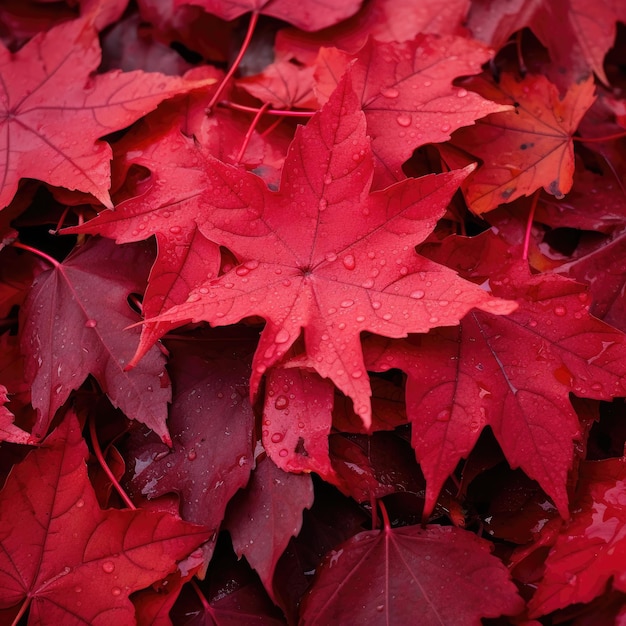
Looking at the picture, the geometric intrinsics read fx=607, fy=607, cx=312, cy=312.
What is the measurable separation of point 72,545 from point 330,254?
0.45m

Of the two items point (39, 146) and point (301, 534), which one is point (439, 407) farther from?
point (39, 146)

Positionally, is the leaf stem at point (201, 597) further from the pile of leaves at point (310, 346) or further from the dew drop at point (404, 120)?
the dew drop at point (404, 120)

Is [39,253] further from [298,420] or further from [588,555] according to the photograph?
[588,555]

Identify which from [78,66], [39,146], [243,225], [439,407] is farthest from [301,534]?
[78,66]

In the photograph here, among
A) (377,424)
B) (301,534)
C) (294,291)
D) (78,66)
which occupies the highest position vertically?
(78,66)

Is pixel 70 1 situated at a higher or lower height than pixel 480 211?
higher

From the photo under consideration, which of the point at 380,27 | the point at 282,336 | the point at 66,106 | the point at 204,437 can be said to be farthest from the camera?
the point at 380,27

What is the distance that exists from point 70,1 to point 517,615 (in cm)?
115

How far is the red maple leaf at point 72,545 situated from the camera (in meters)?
0.68

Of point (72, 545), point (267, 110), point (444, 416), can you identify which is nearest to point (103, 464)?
point (72, 545)

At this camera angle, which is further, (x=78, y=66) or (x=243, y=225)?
(x=78, y=66)

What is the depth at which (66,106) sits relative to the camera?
33.7 inches

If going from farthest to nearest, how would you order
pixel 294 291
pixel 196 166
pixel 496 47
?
1. pixel 496 47
2. pixel 196 166
3. pixel 294 291

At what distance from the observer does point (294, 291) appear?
2.21 feet
